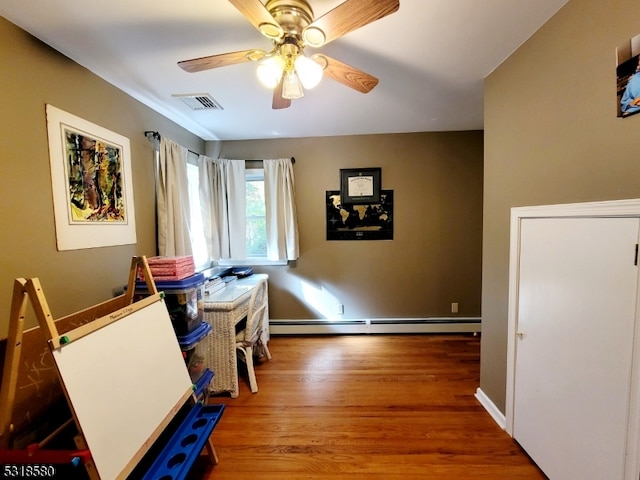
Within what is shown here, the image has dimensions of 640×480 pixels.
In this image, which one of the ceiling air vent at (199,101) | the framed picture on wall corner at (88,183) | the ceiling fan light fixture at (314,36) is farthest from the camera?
the ceiling air vent at (199,101)

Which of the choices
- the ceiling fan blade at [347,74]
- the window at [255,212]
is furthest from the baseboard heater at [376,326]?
the ceiling fan blade at [347,74]

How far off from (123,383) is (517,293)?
7.35ft

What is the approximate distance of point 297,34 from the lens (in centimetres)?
125

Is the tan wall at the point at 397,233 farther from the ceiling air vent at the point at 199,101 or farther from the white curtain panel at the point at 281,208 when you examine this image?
the ceiling air vent at the point at 199,101

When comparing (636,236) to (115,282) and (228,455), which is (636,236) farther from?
(115,282)

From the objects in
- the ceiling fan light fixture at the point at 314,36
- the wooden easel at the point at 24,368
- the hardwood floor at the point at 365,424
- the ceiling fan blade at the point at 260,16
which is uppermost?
the ceiling fan blade at the point at 260,16

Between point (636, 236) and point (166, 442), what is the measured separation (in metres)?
2.40

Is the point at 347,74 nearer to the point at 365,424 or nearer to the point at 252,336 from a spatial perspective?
the point at 252,336

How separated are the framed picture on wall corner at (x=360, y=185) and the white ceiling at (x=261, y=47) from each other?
2.75 ft

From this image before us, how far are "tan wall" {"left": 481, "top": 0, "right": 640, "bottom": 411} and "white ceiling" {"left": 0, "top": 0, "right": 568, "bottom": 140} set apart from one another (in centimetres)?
18

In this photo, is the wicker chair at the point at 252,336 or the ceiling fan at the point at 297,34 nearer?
the ceiling fan at the point at 297,34

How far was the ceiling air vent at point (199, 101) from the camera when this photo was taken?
7.18 ft

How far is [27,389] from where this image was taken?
3.70 ft

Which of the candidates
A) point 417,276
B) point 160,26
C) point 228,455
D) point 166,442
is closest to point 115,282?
point 166,442
